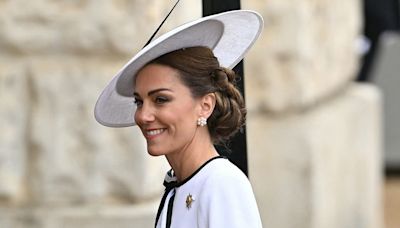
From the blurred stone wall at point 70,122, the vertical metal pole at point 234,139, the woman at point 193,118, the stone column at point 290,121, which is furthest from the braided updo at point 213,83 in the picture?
the stone column at point 290,121

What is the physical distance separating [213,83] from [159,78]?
0.12 m

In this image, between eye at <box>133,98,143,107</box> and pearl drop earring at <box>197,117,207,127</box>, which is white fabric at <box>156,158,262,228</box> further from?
eye at <box>133,98,143,107</box>

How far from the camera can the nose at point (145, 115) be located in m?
2.68

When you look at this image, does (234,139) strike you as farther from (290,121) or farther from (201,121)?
(290,121)

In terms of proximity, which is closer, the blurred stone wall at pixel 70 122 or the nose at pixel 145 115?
→ the nose at pixel 145 115

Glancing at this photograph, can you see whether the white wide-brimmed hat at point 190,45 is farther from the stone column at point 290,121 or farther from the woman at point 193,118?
the stone column at point 290,121

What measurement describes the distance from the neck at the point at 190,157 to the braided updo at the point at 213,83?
0.05 metres

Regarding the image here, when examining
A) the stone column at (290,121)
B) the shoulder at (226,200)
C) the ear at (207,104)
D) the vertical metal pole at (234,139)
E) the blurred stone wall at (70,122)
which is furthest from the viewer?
the stone column at (290,121)

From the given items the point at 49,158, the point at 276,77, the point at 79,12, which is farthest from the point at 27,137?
the point at 276,77

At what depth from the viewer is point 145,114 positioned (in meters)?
2.69

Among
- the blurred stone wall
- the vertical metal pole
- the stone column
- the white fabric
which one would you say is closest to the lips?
the white fabric

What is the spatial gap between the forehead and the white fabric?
0.18 m

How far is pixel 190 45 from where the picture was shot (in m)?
2.71

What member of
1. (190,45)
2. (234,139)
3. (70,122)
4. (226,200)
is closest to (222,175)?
(226,200)
